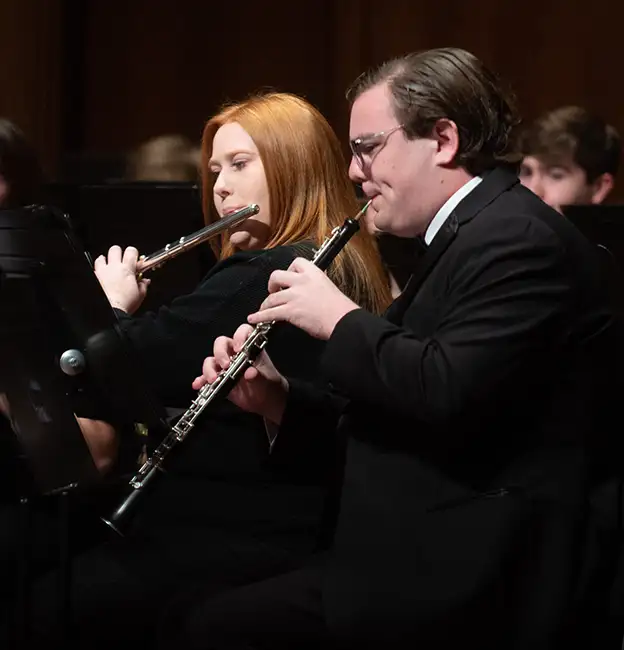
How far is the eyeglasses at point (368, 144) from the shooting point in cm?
163

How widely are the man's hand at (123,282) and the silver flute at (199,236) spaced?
0.08 feet

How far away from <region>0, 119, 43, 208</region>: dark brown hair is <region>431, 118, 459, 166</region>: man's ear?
1.55m

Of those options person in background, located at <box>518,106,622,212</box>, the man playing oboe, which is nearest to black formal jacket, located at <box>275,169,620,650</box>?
the man playing oboe

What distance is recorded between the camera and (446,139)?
161 centimetres

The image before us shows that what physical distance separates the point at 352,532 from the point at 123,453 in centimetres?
85

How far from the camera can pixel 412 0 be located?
407 centimetres

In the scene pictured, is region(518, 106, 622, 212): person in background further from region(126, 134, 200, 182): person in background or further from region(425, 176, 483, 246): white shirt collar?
region(425, 176, 483, 246): white shirt collar

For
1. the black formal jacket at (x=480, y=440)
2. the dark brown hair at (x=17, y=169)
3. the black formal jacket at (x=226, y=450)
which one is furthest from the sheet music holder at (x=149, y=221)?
the black formal jacket at (x=480, y=440)

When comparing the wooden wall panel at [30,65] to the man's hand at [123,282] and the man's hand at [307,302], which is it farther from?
the man's hand at [307,302]

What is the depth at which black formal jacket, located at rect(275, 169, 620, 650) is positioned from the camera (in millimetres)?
1447

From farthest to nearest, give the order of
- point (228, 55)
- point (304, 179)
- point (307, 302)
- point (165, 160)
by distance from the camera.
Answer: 1. point (228, 55)
2. point (165, 160)
3. point (304, 179)
4. point (307, 302)

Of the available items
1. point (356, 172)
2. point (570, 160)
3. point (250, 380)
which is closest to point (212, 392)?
point (250, 380)

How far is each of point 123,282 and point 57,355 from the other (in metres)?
0.64

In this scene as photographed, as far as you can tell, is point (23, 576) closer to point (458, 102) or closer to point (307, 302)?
point (307, 302)
